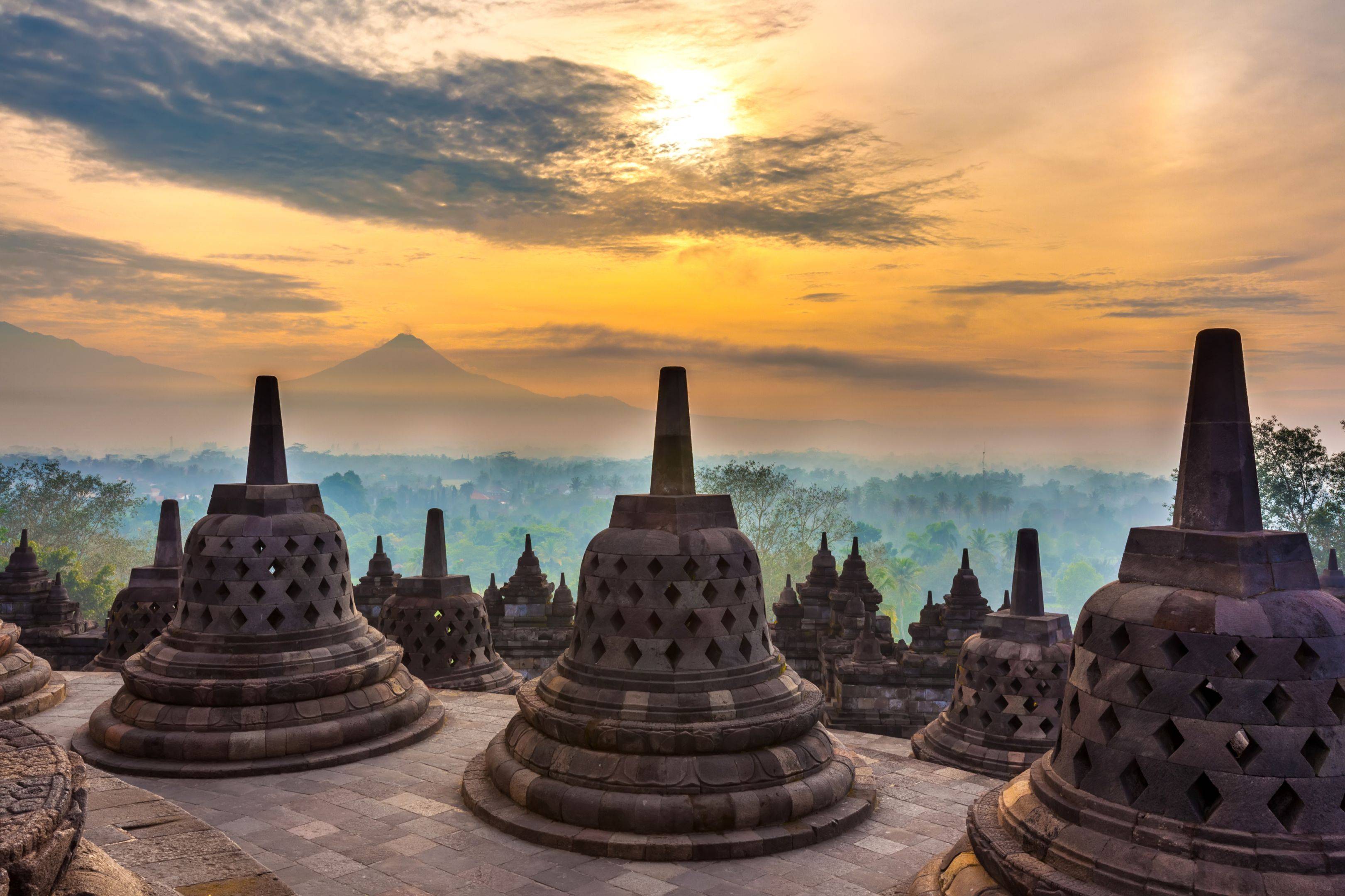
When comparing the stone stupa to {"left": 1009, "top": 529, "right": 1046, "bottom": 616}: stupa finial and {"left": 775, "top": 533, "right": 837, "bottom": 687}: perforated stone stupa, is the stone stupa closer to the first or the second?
{"left": 1009, "top": 529, "right": 1046, "bottom": 616}: stupa finial

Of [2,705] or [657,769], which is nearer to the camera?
[657,769]

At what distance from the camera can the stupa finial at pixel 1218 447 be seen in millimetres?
5461

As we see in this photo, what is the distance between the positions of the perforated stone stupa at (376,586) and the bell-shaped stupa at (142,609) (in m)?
7.42

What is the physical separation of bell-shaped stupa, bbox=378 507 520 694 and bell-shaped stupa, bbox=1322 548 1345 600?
1916 cm

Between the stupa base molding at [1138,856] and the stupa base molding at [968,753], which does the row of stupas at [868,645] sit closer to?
the stupa base molding at [968,753]

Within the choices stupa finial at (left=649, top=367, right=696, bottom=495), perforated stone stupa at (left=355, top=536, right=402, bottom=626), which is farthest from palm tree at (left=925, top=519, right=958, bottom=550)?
stupa finial at (left=649, top=367, right=696, bottom=495)

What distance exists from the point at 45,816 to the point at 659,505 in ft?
19.8

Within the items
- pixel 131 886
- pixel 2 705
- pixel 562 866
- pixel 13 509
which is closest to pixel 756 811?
pixel 562 866

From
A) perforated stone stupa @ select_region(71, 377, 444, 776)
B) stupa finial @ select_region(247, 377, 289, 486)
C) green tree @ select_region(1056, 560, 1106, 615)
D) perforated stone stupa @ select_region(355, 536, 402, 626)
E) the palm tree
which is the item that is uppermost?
stupa finial @ select_region(247, 377, 289, 486)

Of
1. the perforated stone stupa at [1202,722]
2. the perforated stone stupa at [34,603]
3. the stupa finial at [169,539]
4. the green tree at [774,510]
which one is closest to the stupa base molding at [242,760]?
the stupa finial at [169,539]

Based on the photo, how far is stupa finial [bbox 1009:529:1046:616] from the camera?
13.3 metres

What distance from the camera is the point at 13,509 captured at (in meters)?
58.6

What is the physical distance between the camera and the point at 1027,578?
13.4 meters

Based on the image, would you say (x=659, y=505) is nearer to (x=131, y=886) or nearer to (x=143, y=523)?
(x=131, y=886)
